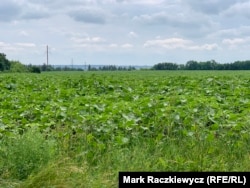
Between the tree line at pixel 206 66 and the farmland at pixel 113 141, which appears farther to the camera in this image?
the tree line at pixel 206 66

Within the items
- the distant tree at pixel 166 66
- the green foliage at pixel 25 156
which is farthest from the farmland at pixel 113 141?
the distant tree at pixel 166 66

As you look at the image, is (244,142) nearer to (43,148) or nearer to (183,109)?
(183,109)

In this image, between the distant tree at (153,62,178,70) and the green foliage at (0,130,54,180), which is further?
the distant tree at (153,62,178,70)

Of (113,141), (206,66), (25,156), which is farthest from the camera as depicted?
(206,66)

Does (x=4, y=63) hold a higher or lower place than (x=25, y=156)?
higher

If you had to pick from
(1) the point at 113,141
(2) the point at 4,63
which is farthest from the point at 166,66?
(1) the point at 113,141

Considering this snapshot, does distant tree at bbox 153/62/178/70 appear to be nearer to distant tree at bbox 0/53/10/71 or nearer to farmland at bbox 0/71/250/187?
distant tree at bbox 0/53/10/71

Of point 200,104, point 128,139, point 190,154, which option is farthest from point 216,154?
point 200,104

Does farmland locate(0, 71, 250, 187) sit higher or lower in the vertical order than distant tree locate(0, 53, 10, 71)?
lower

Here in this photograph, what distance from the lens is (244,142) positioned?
625 centimetres

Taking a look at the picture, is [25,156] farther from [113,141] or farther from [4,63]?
[4,63]

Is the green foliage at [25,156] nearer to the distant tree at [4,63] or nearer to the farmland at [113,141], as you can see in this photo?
the farmland at [113,141]

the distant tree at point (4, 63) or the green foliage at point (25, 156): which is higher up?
the distant tree at point (4, 63)

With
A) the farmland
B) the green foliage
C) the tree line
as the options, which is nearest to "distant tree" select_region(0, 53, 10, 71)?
the tree line
